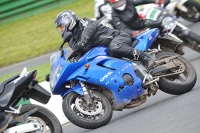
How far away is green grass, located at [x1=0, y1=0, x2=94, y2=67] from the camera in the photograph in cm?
1348

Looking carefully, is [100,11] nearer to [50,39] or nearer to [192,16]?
[192,16]

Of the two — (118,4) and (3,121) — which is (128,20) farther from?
(3,121)

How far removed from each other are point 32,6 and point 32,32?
1264 mm

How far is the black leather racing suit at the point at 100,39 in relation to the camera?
7.05m

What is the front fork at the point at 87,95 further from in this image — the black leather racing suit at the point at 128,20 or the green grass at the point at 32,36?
the green grass at the point at 32,36

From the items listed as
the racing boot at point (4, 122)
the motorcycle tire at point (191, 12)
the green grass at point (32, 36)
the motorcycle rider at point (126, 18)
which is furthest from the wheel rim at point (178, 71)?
the green grass at point (32, 36)

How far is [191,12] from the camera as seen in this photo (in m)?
11.8

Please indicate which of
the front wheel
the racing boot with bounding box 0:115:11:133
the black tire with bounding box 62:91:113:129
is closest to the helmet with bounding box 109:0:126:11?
the front wheel

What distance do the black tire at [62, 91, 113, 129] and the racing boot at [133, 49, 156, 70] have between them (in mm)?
831

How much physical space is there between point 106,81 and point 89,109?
0.47 meters

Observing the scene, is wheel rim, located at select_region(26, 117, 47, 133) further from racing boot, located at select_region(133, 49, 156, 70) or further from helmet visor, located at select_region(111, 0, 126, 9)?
helmet visor, located at select_region(111, 0, 126, 9)

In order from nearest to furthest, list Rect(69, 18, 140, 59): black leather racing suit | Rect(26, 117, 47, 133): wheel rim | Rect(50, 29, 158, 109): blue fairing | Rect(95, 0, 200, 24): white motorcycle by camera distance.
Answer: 1. Rect(26, 117, 47, 133): wheel rim
2. Rect(50, 29, 158, 109): blue fairing
3. Rect(69, 18, 140, 59): black leather racing suit
4. Rect(95, 0, 200, 24): white motorcycle

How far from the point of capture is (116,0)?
29.0 ft

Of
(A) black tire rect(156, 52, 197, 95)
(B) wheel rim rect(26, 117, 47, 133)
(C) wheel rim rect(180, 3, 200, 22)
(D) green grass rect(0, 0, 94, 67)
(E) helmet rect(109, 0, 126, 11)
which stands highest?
(B) wheel rim rect(26, 117, 47, 133)
